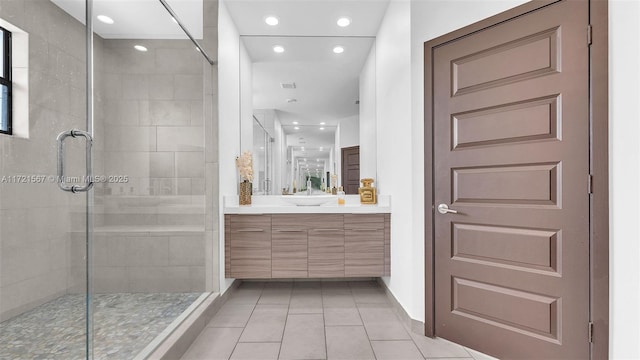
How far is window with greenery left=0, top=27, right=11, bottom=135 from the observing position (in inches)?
46.6

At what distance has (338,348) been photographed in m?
1.96

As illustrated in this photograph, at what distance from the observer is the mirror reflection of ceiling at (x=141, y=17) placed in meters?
1.64

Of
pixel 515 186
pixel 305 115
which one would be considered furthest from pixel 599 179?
pixel 305 115

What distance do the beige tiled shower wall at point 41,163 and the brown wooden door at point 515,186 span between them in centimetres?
205

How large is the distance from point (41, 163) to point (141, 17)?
1202mm

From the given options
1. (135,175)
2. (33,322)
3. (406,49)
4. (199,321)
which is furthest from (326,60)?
(33,322)

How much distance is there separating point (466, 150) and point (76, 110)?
2.16 meters

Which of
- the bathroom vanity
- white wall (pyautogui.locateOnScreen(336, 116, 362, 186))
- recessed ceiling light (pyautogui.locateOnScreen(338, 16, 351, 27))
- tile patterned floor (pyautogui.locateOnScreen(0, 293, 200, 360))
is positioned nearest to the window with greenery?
tile patterned floor (pyautogui.locateOnScreen(0, 293, 200, 360))

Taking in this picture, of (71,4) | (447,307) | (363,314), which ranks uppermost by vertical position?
(71,4)

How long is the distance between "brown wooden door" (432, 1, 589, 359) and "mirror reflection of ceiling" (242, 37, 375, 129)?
1.37 meters

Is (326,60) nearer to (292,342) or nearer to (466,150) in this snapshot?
(466,150)

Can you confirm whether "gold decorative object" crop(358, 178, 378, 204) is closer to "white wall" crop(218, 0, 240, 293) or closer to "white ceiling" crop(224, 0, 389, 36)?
"white wall" crop(218, 0, 240, 293)

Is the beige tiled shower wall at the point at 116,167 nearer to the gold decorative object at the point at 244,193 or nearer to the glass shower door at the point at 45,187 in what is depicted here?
the glass shower door at the point at 45,187

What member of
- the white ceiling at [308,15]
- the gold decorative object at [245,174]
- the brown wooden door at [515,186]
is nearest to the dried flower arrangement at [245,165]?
the gold decorative object at [245,174]
